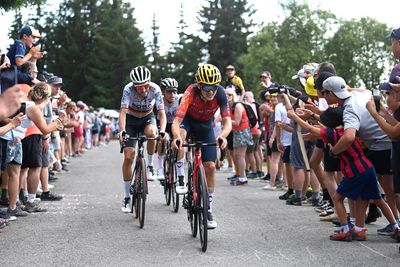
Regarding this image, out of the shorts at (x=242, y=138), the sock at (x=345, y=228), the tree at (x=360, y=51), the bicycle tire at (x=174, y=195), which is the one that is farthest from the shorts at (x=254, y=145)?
the tree at (x=360, y=51)

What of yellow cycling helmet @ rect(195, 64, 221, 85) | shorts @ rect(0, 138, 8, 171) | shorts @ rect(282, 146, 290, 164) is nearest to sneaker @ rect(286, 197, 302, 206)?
shorts @ rect(282, 146, 290, 164)

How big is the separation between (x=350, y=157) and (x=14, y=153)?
509 cm

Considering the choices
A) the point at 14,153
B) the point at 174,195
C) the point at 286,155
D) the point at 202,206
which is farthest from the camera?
the point at 286,155

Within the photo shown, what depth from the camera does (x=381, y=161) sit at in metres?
8.78

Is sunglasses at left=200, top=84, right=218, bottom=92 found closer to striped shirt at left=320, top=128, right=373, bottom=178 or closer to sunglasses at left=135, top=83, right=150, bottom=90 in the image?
striped shirt at left=320, top=128, right=373, bottom=178

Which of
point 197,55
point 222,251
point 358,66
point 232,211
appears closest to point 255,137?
point 232,211

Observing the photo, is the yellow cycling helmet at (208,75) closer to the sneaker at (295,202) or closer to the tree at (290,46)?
the sneaker at (295,202)

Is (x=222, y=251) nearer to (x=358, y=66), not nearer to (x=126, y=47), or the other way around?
(x=358, y=66)

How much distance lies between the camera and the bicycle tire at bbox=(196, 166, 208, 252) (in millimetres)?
7577

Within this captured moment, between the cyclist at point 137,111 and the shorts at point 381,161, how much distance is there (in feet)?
10.0

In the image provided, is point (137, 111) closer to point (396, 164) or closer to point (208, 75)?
point (208, 75)

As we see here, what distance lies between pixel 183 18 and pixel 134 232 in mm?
98818

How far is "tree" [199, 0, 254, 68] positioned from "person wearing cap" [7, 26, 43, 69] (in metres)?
76.5

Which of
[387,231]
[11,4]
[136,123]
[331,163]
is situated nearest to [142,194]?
[136,123]
